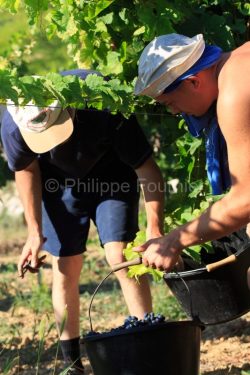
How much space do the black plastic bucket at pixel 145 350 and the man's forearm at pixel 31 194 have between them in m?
0.95

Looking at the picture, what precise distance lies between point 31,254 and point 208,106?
1.45 meters

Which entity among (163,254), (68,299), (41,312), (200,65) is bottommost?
(41,312)

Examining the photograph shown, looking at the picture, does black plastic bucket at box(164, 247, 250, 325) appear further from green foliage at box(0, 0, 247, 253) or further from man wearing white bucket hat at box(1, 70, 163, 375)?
man wearing white bucket hat at box(1, 70, 163, 375)

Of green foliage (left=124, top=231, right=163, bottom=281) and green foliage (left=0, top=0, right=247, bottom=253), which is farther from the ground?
green foliage (left=0, top=0, right=247, bottom=253)

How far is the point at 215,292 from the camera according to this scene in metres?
4.07

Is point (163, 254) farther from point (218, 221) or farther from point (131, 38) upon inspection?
point (131, 38)

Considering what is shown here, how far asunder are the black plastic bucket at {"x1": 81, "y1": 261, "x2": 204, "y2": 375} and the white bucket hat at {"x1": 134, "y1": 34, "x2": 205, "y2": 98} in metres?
0.69

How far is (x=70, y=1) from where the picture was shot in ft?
14.0

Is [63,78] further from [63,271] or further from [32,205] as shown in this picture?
[63,271]

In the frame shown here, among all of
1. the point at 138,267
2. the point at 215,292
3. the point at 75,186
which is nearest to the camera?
the point at 138,267

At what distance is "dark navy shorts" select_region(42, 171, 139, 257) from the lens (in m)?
4.53

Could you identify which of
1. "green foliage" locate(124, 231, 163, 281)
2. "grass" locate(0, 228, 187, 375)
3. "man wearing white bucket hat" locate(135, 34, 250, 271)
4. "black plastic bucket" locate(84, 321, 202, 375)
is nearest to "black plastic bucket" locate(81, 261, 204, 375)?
"black plastic bucket" locate(84, 321, 202, 375)

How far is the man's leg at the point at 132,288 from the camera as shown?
4445 mm

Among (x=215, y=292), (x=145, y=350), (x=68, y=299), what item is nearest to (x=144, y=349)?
(x=145, y=350)
